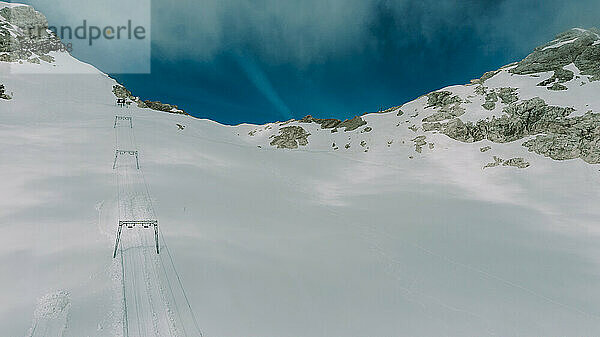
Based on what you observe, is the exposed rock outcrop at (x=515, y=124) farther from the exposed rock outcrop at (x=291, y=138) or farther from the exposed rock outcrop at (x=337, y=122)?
the exposed rock outcrop at (x=291, y=138)

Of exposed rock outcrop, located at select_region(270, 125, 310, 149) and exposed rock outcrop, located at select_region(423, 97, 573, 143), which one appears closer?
exposed rock outcrop, located at select_region(423, 97, 573, 143)

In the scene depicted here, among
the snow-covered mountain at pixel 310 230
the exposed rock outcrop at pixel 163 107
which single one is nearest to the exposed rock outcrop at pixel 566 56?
the snow-covered mountain at pixel 310 230

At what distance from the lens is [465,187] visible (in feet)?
96.0

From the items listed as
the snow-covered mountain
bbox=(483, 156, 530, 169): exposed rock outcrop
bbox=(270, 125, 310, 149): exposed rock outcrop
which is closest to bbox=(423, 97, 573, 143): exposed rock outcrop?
the snow-covered mountain

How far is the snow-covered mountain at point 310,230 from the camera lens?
8.26m

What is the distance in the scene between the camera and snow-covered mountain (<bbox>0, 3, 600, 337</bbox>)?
826 cm

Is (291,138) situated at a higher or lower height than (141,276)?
higher

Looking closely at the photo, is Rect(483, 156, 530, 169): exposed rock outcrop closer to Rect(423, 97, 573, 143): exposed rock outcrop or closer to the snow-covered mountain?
the snow-covered mountain

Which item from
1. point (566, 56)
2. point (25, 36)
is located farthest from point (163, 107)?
point (566, 56)

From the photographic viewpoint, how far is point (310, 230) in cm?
1608

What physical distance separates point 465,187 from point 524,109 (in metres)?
20.0

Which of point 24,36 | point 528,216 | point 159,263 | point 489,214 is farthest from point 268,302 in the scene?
point 24,36

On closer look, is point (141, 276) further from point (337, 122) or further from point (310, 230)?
point (337, 122)

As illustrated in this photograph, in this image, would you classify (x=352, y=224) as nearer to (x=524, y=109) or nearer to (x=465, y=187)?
(x=465, y=187)
